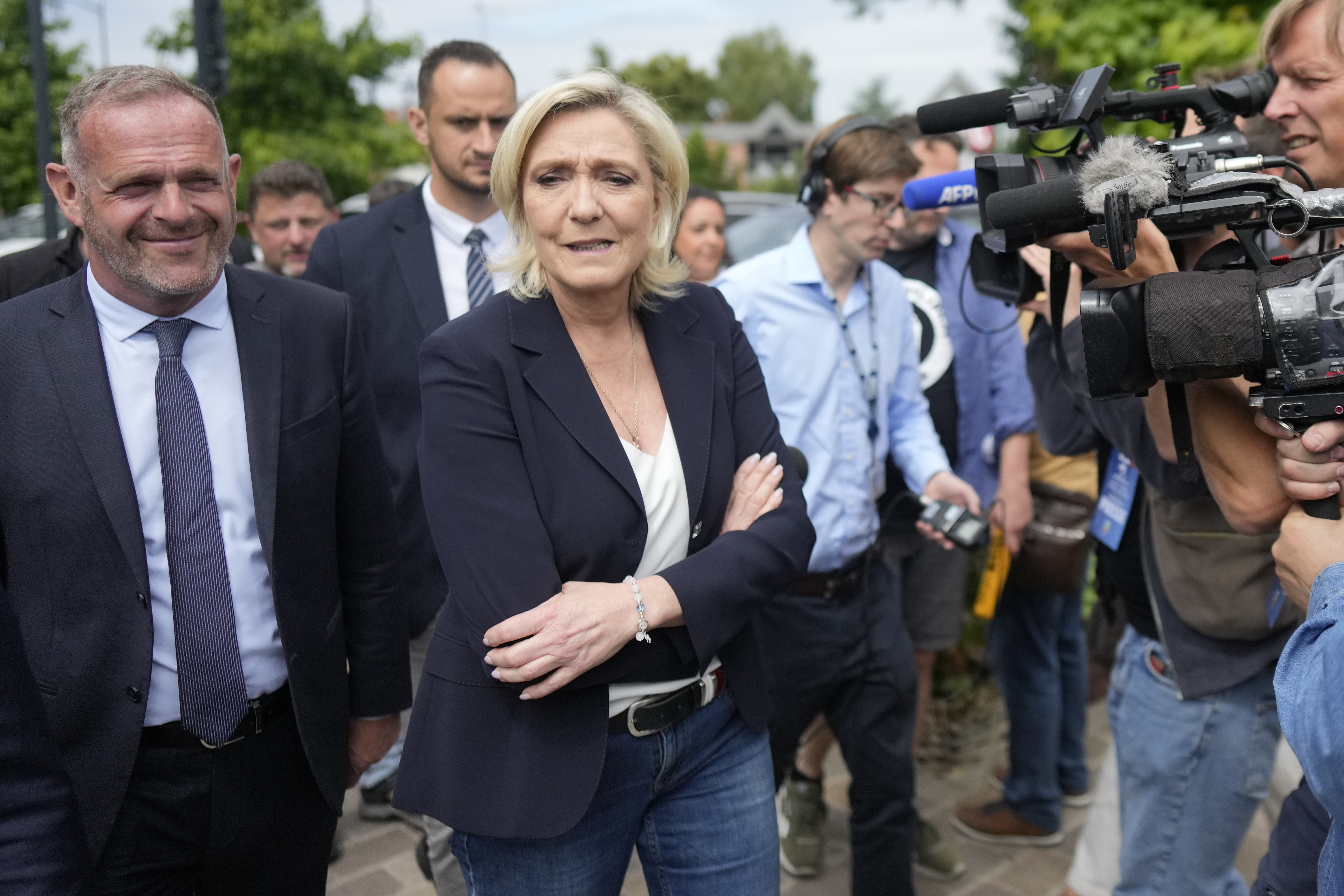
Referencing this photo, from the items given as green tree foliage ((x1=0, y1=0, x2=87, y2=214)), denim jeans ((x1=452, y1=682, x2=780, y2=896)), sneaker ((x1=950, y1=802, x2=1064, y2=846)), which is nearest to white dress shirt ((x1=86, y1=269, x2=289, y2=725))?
denim jeans ((x1=452, y1=682, x2=780, y2=896))

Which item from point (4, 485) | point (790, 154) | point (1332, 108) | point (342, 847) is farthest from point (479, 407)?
point (790, 154)

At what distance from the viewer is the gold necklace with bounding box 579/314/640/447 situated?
2057 mm

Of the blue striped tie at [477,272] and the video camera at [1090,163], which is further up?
the video camera at [1090,163]

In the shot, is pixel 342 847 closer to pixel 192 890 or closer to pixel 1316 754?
pixel 192 890

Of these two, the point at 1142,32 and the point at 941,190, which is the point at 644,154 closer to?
the point at 941,190

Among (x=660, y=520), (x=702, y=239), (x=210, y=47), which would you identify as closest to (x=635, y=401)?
(x=660, y=520)

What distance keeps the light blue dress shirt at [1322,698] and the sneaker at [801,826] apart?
2170mm

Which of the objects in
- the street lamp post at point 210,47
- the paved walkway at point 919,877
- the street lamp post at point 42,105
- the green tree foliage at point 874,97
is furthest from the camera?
the green tree foliage at point 874,97

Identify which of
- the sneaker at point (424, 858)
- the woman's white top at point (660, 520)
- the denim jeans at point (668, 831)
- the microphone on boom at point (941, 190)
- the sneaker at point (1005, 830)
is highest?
the microphone on boom at point (941, 190)

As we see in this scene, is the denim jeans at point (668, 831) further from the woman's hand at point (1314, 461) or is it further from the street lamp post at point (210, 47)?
the street lamp post at point (210, 47)

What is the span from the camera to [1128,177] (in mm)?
1690

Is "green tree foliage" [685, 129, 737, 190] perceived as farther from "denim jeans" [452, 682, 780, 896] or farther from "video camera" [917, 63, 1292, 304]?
"denim jeans" [452, 682, 780, 896]

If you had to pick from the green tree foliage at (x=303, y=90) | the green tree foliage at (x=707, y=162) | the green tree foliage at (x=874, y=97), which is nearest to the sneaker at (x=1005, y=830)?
the green tree foliage at (x=303, y=90)

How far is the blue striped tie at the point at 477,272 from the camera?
3332mm
